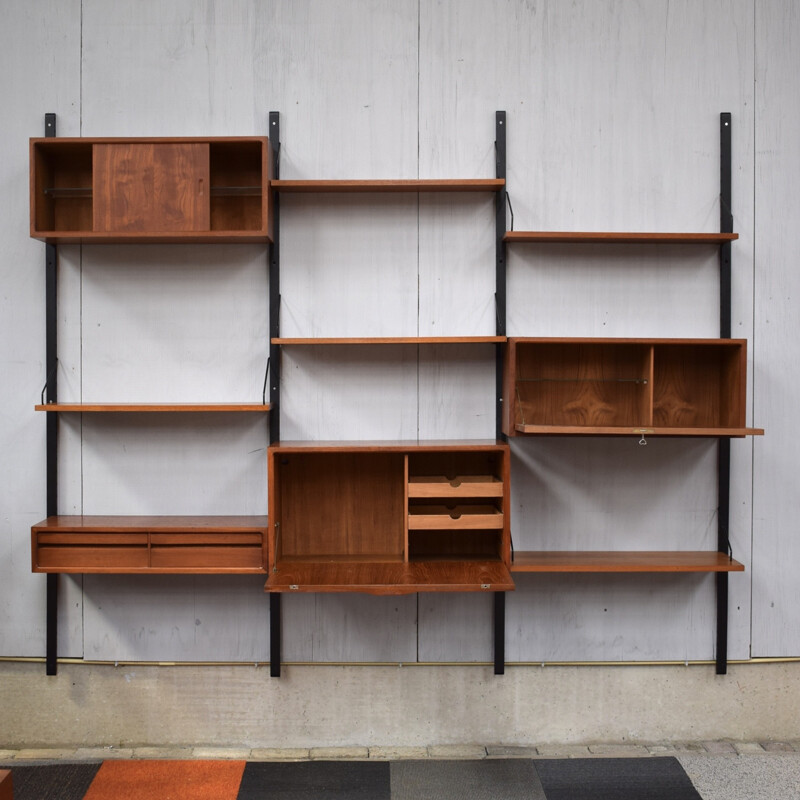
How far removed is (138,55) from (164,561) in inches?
87.3

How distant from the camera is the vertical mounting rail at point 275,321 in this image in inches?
112

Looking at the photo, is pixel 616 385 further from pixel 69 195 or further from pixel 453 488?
pixel 69 195

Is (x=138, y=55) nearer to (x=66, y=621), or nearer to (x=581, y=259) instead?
(x=581, y=259)

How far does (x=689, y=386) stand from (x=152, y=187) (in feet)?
7.99

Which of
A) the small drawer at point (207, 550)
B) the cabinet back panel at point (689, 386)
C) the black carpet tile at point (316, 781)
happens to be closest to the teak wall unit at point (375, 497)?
the small drawer at point (207, 550)

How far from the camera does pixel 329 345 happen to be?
2.90m

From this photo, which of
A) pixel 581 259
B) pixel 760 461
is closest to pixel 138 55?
pixel 581 259

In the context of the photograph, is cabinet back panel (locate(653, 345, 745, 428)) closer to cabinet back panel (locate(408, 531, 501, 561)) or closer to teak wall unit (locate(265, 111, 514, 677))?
teak wall unit (locate(265, 111, 514, 677))

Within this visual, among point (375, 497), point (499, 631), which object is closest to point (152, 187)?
point (375, 497)

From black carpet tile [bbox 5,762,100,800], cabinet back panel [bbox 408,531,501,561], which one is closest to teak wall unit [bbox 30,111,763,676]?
cabinet back panel [bbox 408,531,501,561]

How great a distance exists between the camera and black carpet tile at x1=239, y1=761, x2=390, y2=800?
2.59 m

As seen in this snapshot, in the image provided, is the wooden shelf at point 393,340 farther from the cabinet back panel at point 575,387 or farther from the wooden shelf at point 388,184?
the wooden shelf at point 388,184

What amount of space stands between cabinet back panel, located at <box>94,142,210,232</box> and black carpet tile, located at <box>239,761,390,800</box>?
2286 mm

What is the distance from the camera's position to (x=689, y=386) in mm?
2854
